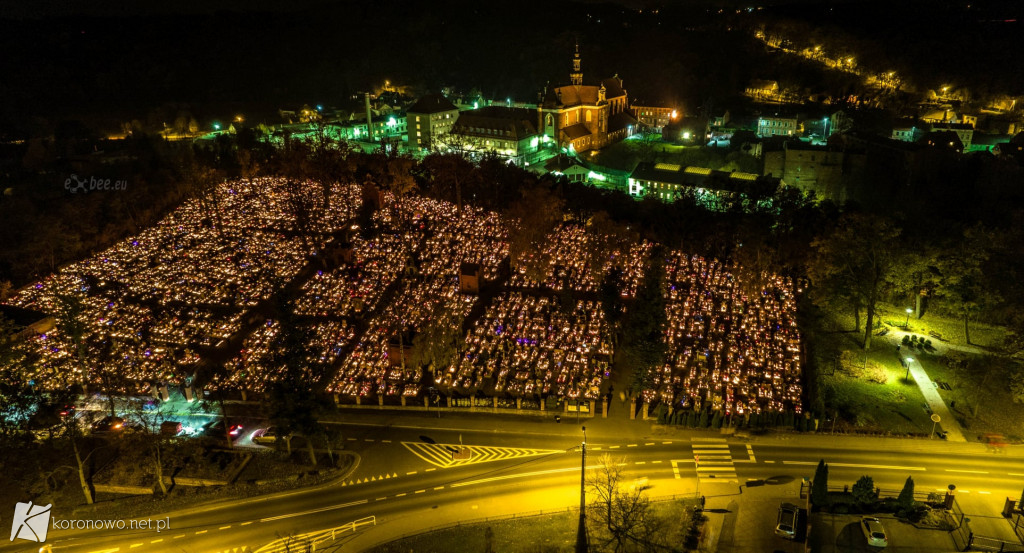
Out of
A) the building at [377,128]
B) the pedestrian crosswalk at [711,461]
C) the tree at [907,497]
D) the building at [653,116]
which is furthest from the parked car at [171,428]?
the building at [653,116]

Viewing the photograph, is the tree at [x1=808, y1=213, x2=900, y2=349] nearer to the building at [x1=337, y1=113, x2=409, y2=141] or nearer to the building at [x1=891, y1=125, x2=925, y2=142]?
the building at [x1=891, y1=125, x2=925, y2=142]

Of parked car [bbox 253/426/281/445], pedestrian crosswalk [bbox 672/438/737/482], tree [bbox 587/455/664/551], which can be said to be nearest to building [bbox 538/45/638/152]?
pedestrian crosswalk [bbox 672/438/737/482]

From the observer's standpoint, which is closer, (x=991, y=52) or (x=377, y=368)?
(x=377, y=368)

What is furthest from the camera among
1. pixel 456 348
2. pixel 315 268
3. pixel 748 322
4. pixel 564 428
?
pixel 315 268

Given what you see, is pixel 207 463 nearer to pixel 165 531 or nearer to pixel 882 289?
pixel 165 531

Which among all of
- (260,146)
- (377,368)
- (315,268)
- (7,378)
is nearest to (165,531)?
(7,378)

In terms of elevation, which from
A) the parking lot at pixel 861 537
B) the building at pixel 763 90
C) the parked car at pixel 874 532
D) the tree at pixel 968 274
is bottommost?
the parking lot at pixel 861 537

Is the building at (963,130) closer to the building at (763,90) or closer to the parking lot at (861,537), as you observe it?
the building at (763,90)
